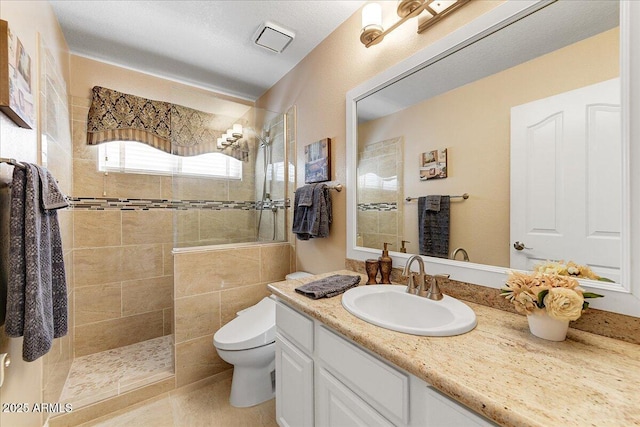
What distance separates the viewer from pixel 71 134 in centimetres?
200

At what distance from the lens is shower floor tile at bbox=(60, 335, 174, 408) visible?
5.19 feet

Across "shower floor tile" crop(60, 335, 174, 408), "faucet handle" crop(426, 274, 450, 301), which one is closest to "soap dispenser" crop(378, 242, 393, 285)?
"faucet handle" crop(426, 274, 450, 301)

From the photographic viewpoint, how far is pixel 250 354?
1.53 meters

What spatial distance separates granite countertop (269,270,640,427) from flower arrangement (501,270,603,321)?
3.9 inches

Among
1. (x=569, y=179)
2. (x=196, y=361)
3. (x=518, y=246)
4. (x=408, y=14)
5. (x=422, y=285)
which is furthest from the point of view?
(x=196, y=361)

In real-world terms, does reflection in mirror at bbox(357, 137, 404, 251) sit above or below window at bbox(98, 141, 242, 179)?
below

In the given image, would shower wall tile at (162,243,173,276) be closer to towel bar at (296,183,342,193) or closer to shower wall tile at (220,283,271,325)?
shower wall tile at (220,283,271,325)

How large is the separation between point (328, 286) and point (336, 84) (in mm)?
1335

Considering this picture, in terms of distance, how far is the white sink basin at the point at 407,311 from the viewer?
794 mm

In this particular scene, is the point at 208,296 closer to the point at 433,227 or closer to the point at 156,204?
the point at 156,204

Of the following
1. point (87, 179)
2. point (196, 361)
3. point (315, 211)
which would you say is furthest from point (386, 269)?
point (87, 179)

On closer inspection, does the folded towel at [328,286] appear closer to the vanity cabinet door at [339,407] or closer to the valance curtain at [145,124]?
the vanity cabinet door at [339,407]

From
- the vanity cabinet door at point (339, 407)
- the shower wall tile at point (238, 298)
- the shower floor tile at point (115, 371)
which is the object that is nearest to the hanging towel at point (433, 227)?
the vanity cabinet door at point (339, 407)

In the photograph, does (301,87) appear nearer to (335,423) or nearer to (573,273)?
(573,273)
